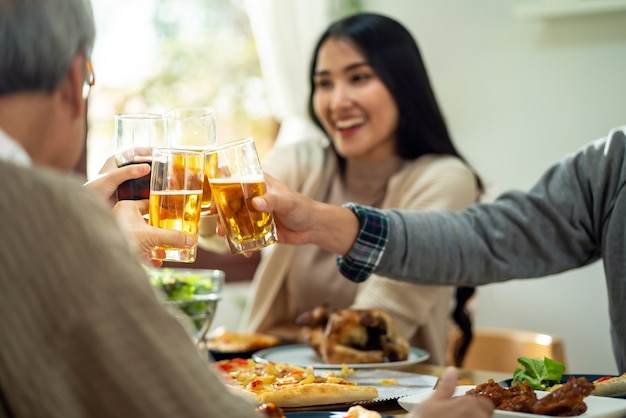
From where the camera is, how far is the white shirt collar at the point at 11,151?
90cm

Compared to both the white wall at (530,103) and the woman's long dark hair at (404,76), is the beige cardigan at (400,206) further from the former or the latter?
the white wall at (530,103)

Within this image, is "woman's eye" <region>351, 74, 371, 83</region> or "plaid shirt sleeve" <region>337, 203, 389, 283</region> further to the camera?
"woman's eye" <region>351, 74, 371, 83</region>

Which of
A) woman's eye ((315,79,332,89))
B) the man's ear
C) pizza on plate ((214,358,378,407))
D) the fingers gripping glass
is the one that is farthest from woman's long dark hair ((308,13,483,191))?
the man's ear

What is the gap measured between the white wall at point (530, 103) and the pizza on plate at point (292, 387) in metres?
2.51

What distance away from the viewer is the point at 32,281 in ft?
2.68

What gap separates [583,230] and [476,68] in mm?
2348

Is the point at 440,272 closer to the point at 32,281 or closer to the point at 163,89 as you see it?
the point at 32,281

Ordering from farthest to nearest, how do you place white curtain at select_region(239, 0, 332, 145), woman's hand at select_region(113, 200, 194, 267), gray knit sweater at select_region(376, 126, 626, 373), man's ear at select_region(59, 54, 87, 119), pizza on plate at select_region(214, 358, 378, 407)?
1. white curtain at select_region(239, 0, 332, 145)
2. gray knit sweater at select_region(376, 126, 626, 373)
3. woman's hand at select_region(113, 200, 194, 267)
4. pizza on plate at select_region(214, 358, 378, 407)
5. man's ear at select_region(59, 54, 87, 119)

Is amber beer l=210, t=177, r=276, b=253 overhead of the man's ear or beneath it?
beneath

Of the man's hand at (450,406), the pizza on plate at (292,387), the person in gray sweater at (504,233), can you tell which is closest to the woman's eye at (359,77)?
the person in gray sweater at (504,233)

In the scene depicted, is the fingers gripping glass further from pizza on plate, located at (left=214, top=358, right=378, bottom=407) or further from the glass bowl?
the glass bowl

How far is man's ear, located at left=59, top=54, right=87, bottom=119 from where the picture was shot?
0.94 meters

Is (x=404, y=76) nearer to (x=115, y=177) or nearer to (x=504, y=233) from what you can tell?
(x=504, y=233)

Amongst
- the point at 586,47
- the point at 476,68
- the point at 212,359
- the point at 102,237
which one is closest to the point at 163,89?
the point at 476,68
